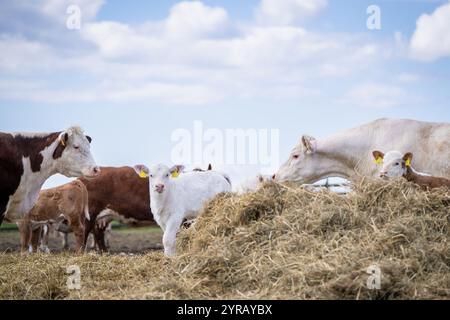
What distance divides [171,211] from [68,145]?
1.65 metres

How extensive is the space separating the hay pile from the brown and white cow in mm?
1369

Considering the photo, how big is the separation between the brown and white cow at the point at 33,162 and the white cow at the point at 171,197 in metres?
0.83

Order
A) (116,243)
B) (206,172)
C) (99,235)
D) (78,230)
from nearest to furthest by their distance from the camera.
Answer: (206,172)
(78,230)
(99,235)
(116,243)

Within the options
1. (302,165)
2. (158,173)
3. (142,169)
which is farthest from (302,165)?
(142,169)

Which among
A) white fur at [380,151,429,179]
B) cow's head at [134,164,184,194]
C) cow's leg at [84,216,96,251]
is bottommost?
cow's leg at [84,216,96,251]

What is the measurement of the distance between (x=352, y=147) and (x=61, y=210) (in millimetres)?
5913

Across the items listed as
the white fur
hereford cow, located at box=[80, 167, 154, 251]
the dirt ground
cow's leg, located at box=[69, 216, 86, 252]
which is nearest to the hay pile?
the white fur

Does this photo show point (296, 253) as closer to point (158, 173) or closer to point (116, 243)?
point (158, 173)

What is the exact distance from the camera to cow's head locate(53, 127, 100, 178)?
360 inches

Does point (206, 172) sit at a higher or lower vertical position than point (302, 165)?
lower

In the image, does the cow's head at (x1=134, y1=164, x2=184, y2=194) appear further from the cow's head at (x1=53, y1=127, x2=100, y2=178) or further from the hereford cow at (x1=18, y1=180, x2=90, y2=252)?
the hereford cow at (x1=18, y1=180, x2=90, y2=252)

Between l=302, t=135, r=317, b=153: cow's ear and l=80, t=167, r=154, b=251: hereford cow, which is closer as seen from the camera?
l=302, t=135, r=317, b=153: cow's ear

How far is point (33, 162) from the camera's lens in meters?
9.01
